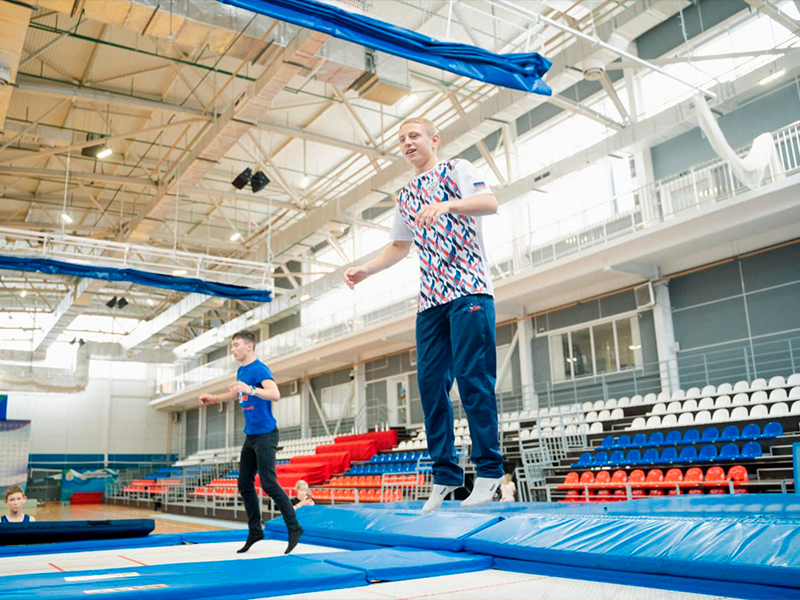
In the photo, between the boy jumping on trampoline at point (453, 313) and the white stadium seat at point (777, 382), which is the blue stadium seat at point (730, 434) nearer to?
the white stadium seat at point (777, 382)

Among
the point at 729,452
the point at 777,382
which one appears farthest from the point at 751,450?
the point at 777,382

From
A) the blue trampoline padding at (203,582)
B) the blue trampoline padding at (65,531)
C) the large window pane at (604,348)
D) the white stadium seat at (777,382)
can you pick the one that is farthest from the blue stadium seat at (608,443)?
the blue trampoline padding at (203,582)

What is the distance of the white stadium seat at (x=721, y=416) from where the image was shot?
10617 mm

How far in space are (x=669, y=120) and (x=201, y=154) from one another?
9.48 metres

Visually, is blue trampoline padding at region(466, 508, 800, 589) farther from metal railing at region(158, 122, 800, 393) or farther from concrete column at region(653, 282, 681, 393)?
concrete column at region(653, 282, 681, 393)

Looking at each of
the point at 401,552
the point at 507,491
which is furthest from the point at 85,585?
the point at 507,491

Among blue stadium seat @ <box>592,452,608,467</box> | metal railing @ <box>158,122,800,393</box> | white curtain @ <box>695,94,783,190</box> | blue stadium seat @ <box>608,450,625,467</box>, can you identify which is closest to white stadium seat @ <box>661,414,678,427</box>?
blue stadium seat @ <box>608,450,625,467</box>

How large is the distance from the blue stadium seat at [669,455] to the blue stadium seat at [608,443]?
126 centimetres

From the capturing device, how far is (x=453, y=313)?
2.55 meters

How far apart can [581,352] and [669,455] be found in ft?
19.6

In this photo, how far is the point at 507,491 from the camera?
951 centimetres

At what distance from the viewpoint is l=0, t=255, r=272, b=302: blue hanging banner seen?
12508 millimetres

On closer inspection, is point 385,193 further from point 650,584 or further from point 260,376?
point 650,584

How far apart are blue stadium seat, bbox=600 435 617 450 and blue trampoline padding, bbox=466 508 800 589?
9.40m
